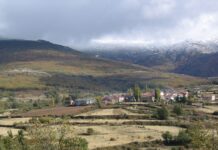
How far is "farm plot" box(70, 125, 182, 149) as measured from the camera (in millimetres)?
80281

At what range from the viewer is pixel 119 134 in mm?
89312

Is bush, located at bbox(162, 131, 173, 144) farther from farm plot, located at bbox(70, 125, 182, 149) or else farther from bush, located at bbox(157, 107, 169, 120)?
bush, located at bbox(157, 107, 169, 120)

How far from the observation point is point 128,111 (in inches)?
5113

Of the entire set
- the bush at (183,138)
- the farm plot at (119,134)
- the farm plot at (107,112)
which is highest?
the bush at (183,138)

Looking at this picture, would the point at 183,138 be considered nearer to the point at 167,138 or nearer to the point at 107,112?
the point at 167,138

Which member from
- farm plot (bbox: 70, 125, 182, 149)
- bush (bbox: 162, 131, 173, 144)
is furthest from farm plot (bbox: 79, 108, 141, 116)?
bush (bbox: 162, 131, 173, 144)

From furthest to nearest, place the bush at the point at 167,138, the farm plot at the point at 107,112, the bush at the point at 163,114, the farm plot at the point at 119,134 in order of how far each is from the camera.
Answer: the farm plot at the point at 107,112 < the bush at the point at 163,114 < the farm plot at the point at 119,134 < the bush at the point at 167,138

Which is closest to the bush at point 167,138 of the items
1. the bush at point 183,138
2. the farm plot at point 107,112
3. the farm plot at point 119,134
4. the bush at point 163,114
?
the bush at point 183,138

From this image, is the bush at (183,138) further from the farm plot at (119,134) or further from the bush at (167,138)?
the farm plot at (119,134)

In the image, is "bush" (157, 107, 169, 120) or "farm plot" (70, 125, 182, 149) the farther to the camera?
"bush" (157, 107, 169, 120)

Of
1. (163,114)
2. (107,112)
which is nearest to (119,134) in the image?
(163,114)

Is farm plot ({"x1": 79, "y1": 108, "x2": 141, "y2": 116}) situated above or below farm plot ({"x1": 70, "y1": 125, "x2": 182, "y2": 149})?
above

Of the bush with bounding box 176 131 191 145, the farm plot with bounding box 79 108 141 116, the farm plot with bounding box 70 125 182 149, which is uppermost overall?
the bush with bounding box 176 131 191 145

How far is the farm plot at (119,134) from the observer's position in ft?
263
